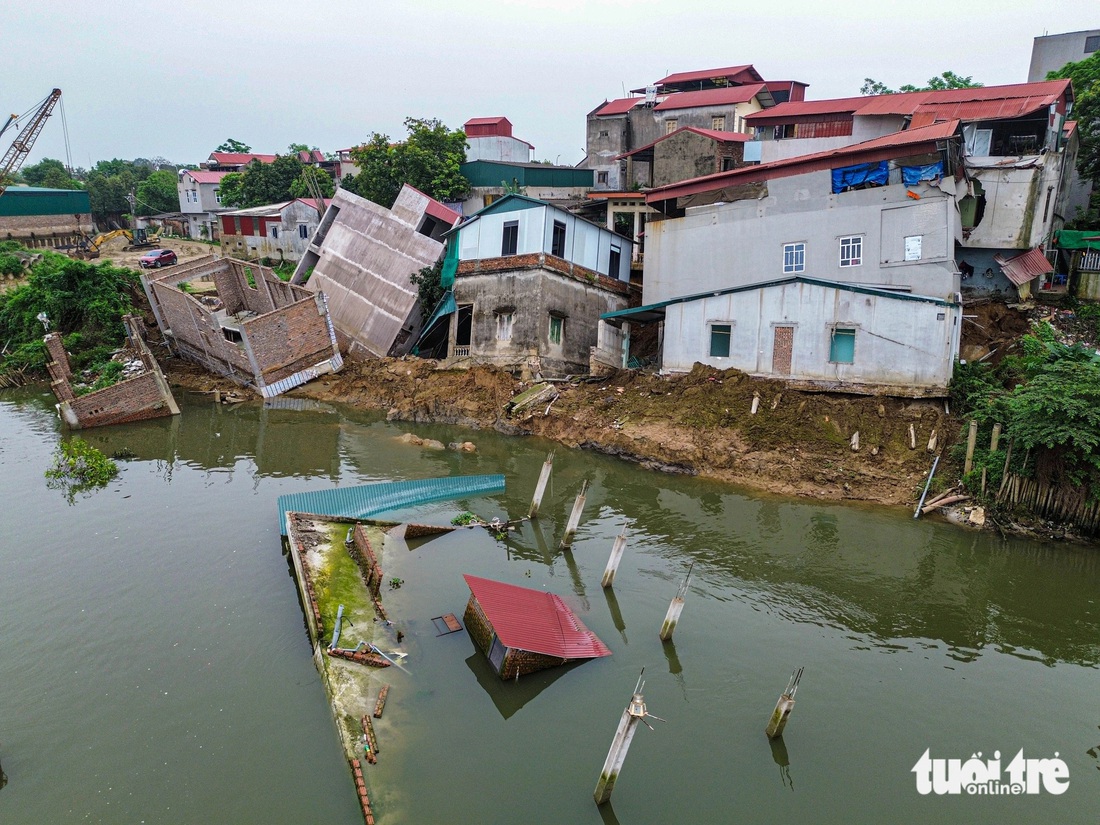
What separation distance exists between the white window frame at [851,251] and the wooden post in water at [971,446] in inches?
303

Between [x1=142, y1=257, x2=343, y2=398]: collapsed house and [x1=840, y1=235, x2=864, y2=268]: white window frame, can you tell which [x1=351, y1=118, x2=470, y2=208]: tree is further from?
[x1=840, y1=235, x2=864, y2=268]: white window frame

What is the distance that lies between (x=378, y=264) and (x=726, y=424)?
19.0 m

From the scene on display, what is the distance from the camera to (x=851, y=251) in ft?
75.7

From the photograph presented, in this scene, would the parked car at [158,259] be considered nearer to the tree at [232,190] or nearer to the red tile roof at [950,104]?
the tree at [232,190]

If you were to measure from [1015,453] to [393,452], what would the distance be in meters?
17.7

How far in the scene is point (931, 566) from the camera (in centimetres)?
1547

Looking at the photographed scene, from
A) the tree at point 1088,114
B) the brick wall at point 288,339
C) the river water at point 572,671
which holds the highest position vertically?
the tree at point 1088,114

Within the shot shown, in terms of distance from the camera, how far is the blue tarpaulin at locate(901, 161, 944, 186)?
21266 mm

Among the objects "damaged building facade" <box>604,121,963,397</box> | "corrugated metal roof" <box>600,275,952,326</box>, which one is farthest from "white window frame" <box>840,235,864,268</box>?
"corrugated metal roof" <box>600,275,952,326</box>

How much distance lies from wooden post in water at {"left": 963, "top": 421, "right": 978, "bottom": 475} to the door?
18.8ft

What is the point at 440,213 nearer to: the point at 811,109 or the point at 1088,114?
the point at 811,109

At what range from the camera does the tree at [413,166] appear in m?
43.3

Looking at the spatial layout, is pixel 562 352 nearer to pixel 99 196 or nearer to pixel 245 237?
pixel 245 237

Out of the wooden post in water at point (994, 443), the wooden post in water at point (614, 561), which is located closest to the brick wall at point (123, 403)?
the wooden post in water at point (614, 561)
